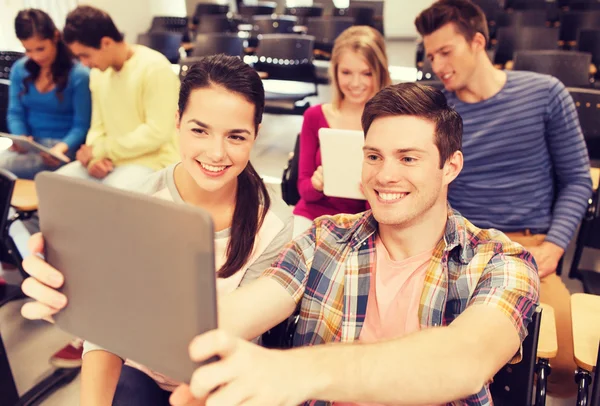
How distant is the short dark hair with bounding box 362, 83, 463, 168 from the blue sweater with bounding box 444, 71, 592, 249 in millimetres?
786

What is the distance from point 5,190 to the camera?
1780 millimetres

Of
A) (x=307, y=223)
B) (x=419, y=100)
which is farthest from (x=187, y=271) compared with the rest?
(x=307, y=223)

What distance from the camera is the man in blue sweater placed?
5.97 feet

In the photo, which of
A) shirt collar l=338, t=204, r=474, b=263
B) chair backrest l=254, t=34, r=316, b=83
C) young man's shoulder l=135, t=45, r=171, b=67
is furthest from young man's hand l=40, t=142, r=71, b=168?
chair backrest l=254, t=34, r=316, b=83

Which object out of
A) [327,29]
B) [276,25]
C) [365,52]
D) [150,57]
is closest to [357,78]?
[365,52]

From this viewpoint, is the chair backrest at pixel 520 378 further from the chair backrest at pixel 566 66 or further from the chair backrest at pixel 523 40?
the chair backrest at pixel 523 40

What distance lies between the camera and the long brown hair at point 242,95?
1.16 m

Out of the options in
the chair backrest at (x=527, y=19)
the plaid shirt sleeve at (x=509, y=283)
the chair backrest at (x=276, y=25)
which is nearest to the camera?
the plaid shirt sleeve at (x=509, y=283)

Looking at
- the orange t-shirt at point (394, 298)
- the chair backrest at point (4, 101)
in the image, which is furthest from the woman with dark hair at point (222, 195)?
the chair backrest at point (4, 101)

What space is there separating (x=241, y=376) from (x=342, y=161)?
4.07 ft

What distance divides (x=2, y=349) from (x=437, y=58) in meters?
1.90

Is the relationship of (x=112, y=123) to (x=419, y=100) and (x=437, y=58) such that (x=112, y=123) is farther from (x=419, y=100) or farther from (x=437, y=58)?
(x=419, y=100)

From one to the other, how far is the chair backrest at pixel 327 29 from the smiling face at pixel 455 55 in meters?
4.31

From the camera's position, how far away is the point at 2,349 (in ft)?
5.95
